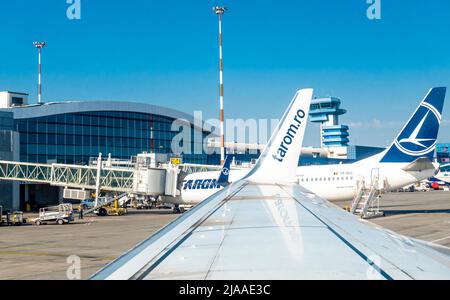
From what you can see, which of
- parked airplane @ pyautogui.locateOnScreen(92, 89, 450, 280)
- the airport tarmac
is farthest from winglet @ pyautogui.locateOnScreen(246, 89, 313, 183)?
the airport tarmac

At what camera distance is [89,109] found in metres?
73.9

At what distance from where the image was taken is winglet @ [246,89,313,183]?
1205 cm

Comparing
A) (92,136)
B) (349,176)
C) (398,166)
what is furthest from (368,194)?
(92,136)

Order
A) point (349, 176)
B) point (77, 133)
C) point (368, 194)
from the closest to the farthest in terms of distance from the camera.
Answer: point (368, 194) < point (349, 176) < point (77, 133)

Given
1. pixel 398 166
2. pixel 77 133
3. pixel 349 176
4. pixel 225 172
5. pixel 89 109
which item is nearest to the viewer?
pixel 398 166

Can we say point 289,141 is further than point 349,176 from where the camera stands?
No

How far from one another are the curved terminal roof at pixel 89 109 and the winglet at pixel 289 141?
60.1 meters

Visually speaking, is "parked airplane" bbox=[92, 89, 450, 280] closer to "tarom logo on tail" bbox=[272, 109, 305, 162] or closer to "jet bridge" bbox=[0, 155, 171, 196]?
"tarom logo on tail" bbox=[272, 109, 305, 162]

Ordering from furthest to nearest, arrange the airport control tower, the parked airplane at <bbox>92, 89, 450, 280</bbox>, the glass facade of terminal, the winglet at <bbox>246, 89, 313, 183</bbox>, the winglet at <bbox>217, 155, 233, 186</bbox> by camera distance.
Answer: the airport control tower
the glass facade of terminal
the winglet at <bbox>217, 155, 233, 186</bbox>
the winglet at <bbox>246, 89, 313, 183</bbox>
the parked airplane at <bbox>92, 89, 450, 280</bbox>

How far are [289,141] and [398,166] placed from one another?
24898 millimetres

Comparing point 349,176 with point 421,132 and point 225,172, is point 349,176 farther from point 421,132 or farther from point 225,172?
point 225,172

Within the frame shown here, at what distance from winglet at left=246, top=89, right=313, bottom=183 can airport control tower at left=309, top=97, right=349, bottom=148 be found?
143 metres

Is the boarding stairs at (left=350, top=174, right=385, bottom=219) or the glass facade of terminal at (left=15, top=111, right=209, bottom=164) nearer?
the boarding stairs at (left=350, top=174, right=385, bottom=219)

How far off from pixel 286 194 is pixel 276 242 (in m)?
5.48
